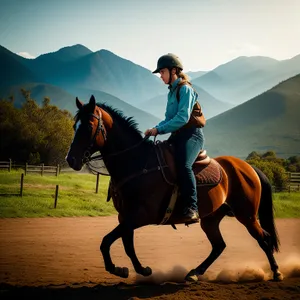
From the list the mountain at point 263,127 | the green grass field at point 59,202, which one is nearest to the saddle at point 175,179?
the green grass field at point 59,202

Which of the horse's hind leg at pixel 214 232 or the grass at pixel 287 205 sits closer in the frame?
the horse's hind leg at pixel 214 232

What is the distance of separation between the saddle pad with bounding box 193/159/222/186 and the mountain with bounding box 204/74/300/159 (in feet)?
401

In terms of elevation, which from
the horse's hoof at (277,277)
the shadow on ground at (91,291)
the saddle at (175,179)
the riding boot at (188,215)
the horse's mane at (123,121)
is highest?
the horse's mane at (123,121)

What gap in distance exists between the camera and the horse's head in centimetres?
511

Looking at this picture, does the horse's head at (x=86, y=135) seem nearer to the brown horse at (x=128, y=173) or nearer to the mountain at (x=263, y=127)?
the brown horse at (x=128, y=173)

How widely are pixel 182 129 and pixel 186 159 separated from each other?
1.72 feet

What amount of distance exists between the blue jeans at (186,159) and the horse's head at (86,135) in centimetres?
119

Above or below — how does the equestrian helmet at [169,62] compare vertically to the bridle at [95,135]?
above

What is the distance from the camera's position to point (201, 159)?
6352 mm

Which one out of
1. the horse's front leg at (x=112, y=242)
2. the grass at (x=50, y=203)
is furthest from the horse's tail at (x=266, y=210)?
the grass at (x=50, y=203)

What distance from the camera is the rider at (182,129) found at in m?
5.61

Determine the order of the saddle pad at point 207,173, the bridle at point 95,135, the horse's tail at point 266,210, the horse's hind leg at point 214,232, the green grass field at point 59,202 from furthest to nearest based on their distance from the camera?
the green grass field at point 59,202
the horse's tail at point 266,210
the horse's hind leg at point 214,232
the saddle pad at point 207,173
the bridle at point 95,135

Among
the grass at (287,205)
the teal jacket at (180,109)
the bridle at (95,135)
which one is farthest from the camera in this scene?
the grass at (287,205)

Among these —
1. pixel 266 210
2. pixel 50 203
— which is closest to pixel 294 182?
pixel 50 203
